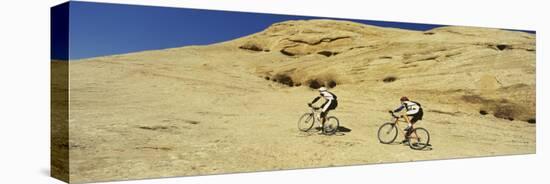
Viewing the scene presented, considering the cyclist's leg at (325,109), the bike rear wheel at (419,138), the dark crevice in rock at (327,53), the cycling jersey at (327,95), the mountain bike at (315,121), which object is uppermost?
the dark crevice in rock at (327,53)

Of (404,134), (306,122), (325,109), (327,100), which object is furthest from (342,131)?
(404,134)

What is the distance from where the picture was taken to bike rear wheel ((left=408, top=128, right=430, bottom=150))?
11477 mm

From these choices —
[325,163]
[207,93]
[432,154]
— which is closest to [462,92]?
[432,154]

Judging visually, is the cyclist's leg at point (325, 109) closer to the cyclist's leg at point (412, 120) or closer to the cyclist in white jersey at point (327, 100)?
the cyclist in white jersey at point (327, 100)

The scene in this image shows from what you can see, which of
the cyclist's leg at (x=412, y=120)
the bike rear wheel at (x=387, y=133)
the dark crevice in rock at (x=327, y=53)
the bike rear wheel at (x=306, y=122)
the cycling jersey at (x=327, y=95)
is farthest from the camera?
the cyclist's leg at (x=412, y=120)

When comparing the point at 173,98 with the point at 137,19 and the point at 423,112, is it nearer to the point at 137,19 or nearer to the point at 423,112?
the point at 137,19

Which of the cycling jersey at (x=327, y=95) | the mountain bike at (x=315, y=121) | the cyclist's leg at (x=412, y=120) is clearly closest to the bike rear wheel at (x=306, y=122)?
the mountain bike at (x=315, y=121)

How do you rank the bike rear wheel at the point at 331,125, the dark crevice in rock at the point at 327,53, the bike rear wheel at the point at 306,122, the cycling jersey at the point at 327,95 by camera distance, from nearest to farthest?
the bike rear wheel at the point at 306,122, the bike rear wheel at the point at 331,125, the cycling jersey at the point at 327,95, the dark crevice in rock at the point at 327,53

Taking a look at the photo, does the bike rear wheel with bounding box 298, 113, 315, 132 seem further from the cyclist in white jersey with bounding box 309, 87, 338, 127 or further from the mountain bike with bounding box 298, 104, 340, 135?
the cyclist in white jersey with bounding box 309, 87, 338, 127

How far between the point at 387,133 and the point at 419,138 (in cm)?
72

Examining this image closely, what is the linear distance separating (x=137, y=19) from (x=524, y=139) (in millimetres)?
8301

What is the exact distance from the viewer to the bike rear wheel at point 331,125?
10.7 m

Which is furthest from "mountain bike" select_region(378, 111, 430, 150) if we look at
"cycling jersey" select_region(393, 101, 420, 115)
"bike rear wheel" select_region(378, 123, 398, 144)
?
"cycling jersey" select_region(393, 101, 420, 115)

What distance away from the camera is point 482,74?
1235cm
